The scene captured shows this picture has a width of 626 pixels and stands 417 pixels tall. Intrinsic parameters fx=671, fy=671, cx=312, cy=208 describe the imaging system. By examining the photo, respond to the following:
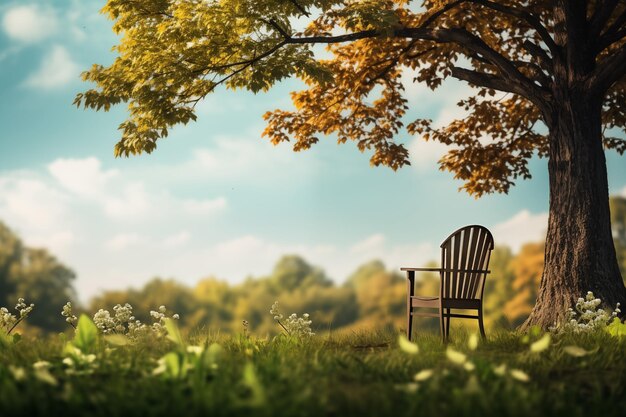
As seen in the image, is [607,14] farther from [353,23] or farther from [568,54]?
[353,23]

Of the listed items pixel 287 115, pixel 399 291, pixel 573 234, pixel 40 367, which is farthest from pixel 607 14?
pixel 399 291

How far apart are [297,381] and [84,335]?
1.46 m

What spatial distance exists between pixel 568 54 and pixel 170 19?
16.6 ft

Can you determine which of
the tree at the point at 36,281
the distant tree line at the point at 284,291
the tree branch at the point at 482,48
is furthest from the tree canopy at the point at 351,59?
the tree at the point at 36,281

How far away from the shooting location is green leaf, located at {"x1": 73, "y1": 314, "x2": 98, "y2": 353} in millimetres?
3896

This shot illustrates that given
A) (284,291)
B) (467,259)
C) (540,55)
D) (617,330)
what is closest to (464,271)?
(467,259)

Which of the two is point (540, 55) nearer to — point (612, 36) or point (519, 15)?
point (519, 15)

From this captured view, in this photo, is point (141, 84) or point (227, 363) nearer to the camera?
point (227, 363)

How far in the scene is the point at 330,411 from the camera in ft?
9.53

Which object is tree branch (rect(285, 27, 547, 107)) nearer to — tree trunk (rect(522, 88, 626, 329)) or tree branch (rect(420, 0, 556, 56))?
tree trunk (rect(522, 88, 626, 329))

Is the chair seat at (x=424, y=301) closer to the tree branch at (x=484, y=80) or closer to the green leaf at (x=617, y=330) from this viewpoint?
the green leaf at (x=617, y=330)

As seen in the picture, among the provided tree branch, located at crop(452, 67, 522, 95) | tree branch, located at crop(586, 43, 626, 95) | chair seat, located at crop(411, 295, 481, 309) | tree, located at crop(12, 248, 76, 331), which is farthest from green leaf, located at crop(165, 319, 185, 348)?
tree, located at crop(12, 248, 76, 331)

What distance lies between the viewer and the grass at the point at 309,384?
2869 millimetres

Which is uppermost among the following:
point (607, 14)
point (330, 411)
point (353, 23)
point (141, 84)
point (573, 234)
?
point (607, 14)
